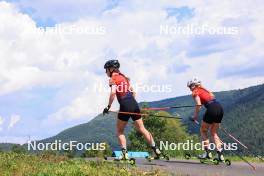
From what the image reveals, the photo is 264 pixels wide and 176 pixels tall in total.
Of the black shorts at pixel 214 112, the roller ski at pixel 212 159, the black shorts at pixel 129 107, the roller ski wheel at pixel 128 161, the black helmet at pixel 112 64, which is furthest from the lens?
the black shorts at pixel 214 112

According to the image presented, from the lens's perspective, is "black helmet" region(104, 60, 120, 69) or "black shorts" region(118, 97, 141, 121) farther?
"black helmet" region(104, 60, 120, 69)

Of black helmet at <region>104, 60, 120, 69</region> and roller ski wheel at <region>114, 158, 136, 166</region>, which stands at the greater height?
black helmet at <region>104, 60, 120, 69</region>

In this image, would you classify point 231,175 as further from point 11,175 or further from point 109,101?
point 11,175

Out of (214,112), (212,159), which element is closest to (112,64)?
(214,112)

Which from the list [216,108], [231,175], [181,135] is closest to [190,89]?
[216,108]

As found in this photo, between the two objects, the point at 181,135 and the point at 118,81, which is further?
the point at 181,135

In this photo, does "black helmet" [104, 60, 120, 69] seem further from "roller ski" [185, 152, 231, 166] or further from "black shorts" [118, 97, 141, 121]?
"roller ski" [185, 152, 231, 166]

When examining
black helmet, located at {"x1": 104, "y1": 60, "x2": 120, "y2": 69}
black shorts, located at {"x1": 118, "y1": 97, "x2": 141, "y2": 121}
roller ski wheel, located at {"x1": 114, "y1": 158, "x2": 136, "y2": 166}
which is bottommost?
roller ski wheel, located at {"x1": 114, "y1": 158, "x2": 136, "y2": 166}

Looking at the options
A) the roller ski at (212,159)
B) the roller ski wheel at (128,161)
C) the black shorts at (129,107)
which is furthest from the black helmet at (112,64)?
the roller ski at (212,159)

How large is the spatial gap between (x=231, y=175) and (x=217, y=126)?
4164 mm

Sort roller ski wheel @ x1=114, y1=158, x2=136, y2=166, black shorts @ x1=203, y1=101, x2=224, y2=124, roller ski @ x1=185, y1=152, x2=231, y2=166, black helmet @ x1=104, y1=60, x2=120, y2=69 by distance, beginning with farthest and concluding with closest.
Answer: black shorts @ x1=203, y1=101, x2=224, y2=124 → roller ski @ x1=185, y1=152, x2=231, y2=166 → black helmet @ x1=104, y1=60, x2=120, y2=69 → roller ski wheel @ x1=114, y1=158, x2=136, y2=166

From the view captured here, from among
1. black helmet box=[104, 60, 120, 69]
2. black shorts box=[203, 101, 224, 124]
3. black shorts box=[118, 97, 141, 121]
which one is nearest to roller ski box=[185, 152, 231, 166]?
black shorts box=[203, 101, 224, 124]

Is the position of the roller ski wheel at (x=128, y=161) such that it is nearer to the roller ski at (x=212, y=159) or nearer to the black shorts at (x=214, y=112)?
the roller ski at (x=212, y=159)

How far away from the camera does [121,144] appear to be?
46.2ft
